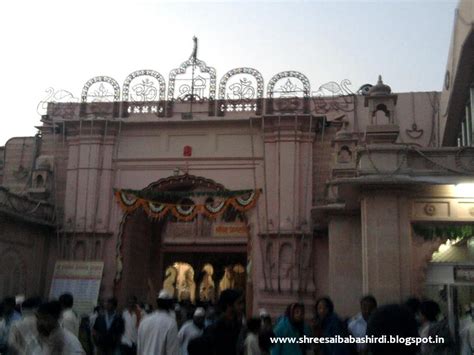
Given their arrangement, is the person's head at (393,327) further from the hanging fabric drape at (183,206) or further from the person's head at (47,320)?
the hanging fabric drape at (183,206)

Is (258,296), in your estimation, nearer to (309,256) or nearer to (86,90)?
(309,256)

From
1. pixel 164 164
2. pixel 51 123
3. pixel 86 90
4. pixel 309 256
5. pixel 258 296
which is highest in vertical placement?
pixel 86 90

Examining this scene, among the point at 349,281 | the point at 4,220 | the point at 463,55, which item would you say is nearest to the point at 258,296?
the point at 349,281

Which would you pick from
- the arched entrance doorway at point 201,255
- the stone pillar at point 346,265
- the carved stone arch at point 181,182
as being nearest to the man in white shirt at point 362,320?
the stone pillar at point 346,265

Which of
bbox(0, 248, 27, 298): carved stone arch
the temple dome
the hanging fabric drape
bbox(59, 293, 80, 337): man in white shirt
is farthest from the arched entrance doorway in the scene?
bbox(59, 293, 80, 337): man in white shirt

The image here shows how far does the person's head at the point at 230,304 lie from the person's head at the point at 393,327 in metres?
2.08

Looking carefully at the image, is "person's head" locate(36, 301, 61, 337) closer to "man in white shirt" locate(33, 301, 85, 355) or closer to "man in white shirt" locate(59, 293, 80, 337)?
"man in white shirt" locate(33, 301, 85, 355)

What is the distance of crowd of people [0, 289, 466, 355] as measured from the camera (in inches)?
104

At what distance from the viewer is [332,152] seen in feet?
57.2

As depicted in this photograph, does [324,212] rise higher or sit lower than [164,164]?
→ lower

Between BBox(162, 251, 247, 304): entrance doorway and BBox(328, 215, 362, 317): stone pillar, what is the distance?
1184 centimetres

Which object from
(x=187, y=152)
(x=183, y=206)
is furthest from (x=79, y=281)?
(x=187, y=152)

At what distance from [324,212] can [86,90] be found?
9.58 meters

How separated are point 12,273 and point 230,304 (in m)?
13.8
